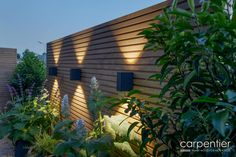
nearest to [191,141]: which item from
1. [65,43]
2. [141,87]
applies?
[141,87]

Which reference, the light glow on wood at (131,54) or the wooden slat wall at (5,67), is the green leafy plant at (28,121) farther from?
the wooden slat wall at (5,67)

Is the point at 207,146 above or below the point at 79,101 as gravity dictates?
above

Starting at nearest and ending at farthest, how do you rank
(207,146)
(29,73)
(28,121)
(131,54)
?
(207,146), (131,54), (28,121), (29,73)

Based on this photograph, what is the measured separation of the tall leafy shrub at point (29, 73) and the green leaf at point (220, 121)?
667cm

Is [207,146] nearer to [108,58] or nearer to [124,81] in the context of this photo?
[124,81]

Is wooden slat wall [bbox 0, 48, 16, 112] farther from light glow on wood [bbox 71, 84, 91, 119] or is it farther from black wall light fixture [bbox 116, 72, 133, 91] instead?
black wall light fixture [bbox 116, 72, 133, 91]

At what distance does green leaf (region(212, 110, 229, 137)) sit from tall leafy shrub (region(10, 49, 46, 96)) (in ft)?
21.9

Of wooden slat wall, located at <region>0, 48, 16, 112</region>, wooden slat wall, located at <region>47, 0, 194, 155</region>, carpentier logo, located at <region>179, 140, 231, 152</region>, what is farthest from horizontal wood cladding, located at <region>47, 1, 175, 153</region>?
wooden slat wall, located at <region>0, 48, 16, 112</region>

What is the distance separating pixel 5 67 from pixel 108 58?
4543mm

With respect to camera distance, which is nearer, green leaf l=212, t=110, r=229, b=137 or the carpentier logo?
green leaf l=212, t=110, r=229, b=137

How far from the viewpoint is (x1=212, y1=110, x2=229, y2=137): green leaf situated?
735mm

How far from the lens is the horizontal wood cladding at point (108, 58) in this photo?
9.00ft

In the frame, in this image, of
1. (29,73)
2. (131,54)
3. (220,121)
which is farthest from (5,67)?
(220,121)

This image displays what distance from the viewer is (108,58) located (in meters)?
3.69
